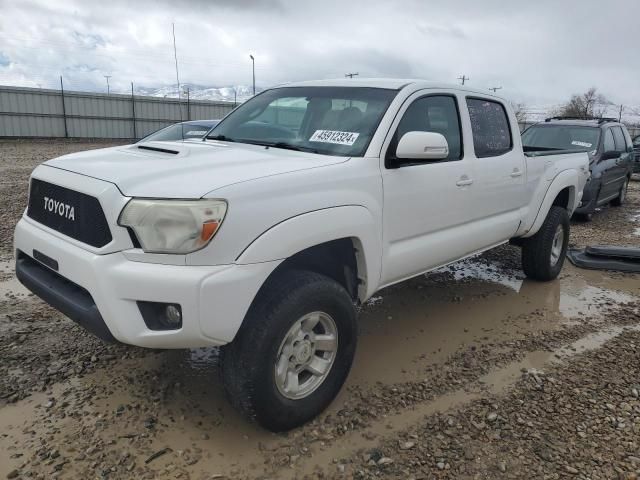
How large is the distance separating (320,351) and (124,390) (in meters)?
1.23

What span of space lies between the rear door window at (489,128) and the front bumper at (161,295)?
92.4 inches

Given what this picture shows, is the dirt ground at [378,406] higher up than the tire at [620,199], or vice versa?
the tire at [620,199]

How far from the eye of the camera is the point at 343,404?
311 centimetres

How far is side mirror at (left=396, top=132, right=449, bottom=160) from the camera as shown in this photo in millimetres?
3055

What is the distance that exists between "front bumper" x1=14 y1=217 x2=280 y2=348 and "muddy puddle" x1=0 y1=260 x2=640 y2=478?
2.07ft

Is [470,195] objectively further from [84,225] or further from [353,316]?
[84,225]

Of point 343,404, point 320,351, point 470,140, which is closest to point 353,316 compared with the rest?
point 320,351

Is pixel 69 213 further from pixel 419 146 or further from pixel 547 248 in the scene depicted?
pixel 547 248

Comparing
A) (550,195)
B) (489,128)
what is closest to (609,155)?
(550,195)

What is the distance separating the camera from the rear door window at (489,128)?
4.13 meters

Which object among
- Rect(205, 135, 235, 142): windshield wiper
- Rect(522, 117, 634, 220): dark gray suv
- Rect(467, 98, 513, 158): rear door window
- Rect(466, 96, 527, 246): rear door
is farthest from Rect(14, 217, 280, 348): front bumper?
Rect(522, 117, 634, 220): dark gray suv

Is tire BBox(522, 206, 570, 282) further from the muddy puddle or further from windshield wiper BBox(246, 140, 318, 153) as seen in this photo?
windshield wiper BBox(246, 140, 318, 153)

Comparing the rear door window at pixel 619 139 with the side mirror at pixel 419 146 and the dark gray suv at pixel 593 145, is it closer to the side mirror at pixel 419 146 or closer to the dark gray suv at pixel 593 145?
the dark gray suv at pixel 593 145

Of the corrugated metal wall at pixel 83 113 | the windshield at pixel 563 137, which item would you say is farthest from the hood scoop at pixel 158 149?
the corrugated metal wall at pixel 83 113
